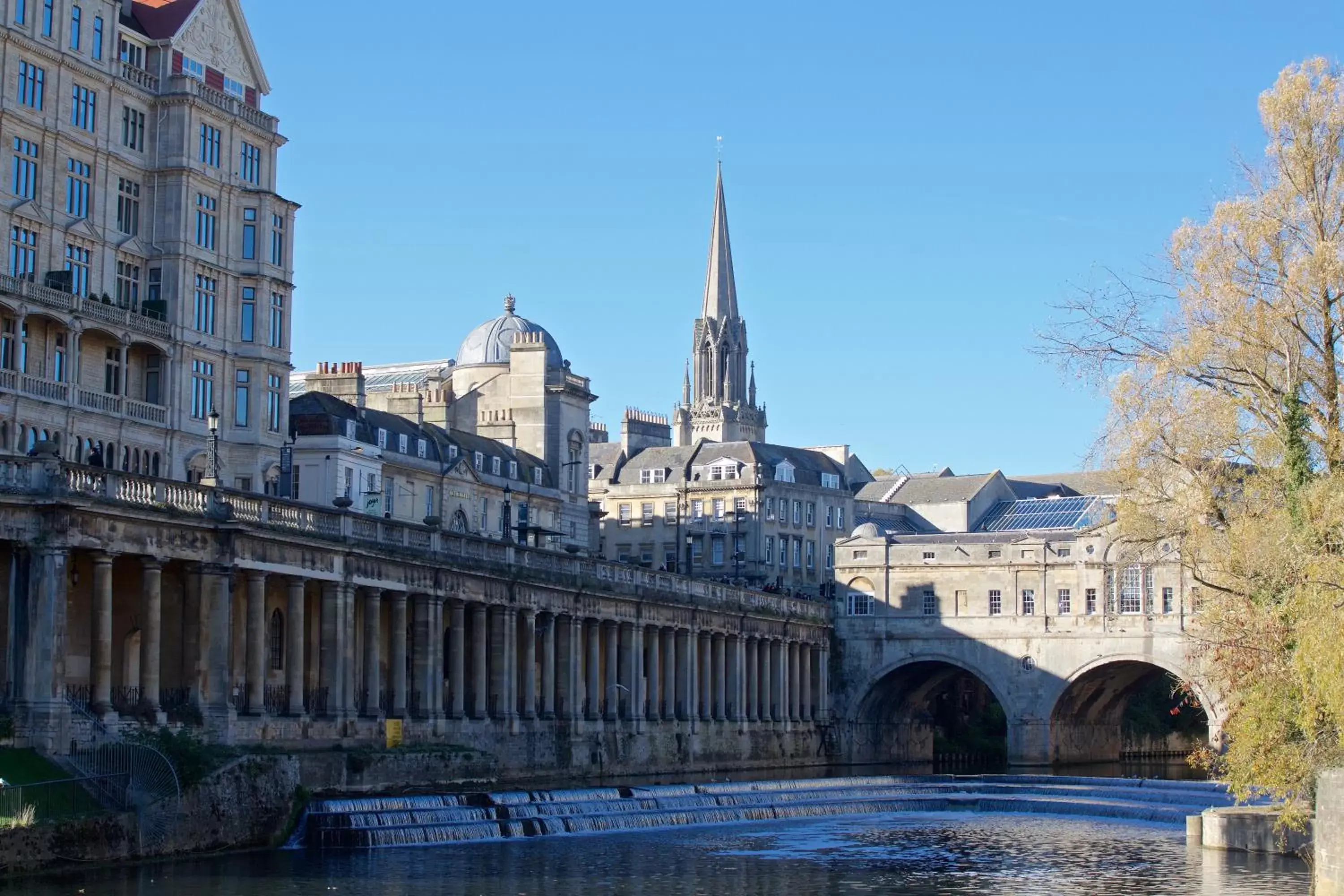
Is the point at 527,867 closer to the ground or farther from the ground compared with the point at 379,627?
closer to the ground

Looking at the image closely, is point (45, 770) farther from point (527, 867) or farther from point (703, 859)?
point (703, 859)

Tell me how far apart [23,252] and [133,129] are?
7.68 meters

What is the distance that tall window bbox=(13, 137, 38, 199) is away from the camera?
6081 cm

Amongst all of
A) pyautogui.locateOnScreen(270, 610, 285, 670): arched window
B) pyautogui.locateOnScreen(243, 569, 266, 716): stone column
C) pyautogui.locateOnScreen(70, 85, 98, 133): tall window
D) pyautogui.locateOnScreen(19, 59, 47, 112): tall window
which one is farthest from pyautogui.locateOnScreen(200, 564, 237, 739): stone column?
pyautogui.locateOnScreen(70, 85, 98, 133): tall window

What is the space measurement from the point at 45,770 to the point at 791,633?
59.5 metres

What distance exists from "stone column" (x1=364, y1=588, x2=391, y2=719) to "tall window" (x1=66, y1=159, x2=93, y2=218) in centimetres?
1554

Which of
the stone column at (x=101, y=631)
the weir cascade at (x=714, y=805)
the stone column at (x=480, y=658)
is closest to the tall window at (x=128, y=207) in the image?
the stone column at (x=480, y=658)

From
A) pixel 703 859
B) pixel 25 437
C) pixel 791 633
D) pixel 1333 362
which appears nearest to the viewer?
pixel 1333 362

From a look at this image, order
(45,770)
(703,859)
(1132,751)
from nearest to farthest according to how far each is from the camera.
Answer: (45,770), (703,859), (1132,751)

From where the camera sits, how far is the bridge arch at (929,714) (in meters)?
104

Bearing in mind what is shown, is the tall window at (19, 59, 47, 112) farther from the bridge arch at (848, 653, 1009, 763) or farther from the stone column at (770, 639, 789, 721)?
the bridge arch at (848, 653, 1009, 763)

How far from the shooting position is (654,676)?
84.2 meters

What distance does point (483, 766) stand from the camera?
63156 mm

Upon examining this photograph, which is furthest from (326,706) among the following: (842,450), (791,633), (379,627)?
(842,450)
